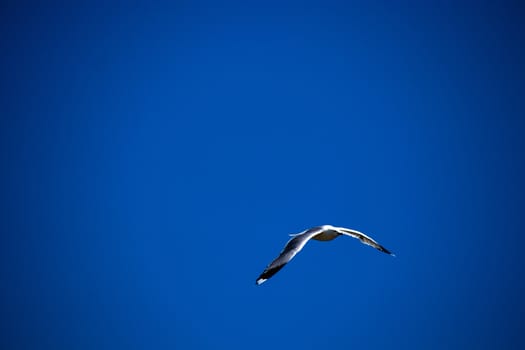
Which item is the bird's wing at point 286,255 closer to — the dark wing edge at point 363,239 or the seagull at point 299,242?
the seagull at point 299,242

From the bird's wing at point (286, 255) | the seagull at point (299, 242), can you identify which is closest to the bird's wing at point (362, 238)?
the seagull at point (299, 242)

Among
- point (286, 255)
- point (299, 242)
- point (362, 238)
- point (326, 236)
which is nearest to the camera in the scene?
point (286, 255)

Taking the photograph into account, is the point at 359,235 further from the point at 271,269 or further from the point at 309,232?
the point at 271,269

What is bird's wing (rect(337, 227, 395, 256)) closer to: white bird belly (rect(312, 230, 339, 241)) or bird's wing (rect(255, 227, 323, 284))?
white bird belly (rect(312, 230, 339, 241))

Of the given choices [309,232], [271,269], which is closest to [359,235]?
[309,232]

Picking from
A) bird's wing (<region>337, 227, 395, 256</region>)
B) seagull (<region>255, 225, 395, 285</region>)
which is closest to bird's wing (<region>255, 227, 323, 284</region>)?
seagull (<region>255, 225, 395, 285</region>)

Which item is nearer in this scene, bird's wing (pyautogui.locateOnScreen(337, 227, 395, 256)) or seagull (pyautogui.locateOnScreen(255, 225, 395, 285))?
seagull (pyautogui.locateOnScreen(255, 225, 395, 285))

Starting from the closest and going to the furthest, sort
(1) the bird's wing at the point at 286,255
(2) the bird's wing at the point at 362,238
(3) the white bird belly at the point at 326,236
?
(1) the bird's wing at the point at 286,255, (3) the white bird belly at the point at 326,236, (2) the bird's wing at the point at 362,238

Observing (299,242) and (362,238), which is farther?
(362,238)

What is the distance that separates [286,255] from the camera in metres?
8.34

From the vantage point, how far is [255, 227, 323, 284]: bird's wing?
25.5ft

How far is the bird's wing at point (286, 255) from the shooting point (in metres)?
7.77

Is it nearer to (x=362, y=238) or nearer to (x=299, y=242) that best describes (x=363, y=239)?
(x=362, y=238)

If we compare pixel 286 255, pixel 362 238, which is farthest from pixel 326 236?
pixel 286 255
